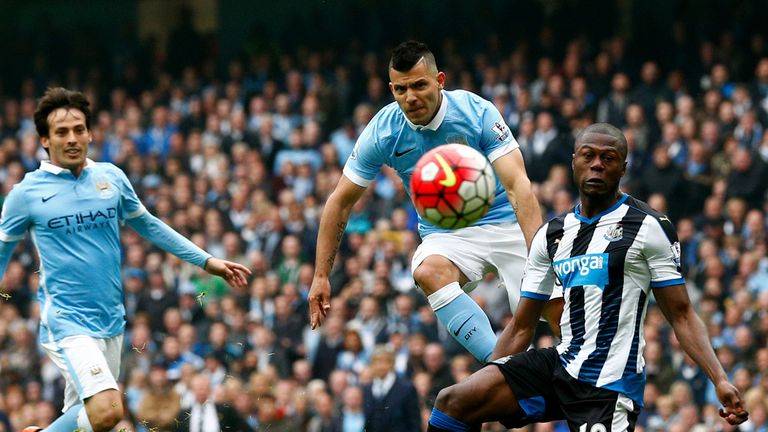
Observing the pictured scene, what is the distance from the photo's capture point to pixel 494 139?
8.34 metres

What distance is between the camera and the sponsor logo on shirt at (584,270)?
6.80 m

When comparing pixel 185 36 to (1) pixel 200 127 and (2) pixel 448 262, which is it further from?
(2) pixel 448 262

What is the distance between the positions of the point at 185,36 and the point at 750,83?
35.1 ft

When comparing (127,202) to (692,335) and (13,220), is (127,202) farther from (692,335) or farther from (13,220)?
(692,335)

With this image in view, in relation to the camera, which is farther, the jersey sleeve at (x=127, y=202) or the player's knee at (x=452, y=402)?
the jersey sleeve at (x=127, y=202)

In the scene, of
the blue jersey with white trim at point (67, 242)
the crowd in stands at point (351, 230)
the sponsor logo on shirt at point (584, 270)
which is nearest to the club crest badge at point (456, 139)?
the sponsor logo on shirt at point (584, 270)

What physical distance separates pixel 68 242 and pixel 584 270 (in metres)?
3.50

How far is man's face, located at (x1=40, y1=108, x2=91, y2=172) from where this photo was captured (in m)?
8.39

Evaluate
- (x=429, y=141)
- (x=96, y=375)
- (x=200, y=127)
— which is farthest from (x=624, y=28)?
(x=96, y=375)

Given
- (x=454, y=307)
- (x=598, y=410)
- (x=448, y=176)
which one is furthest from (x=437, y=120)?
(x=598, y=410)

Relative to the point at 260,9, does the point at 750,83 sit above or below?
below

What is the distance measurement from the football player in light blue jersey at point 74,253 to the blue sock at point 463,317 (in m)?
2.19

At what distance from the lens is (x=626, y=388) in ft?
22.3

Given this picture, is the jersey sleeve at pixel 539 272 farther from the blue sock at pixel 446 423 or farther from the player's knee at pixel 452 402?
the blue sock at pixel 446 423
